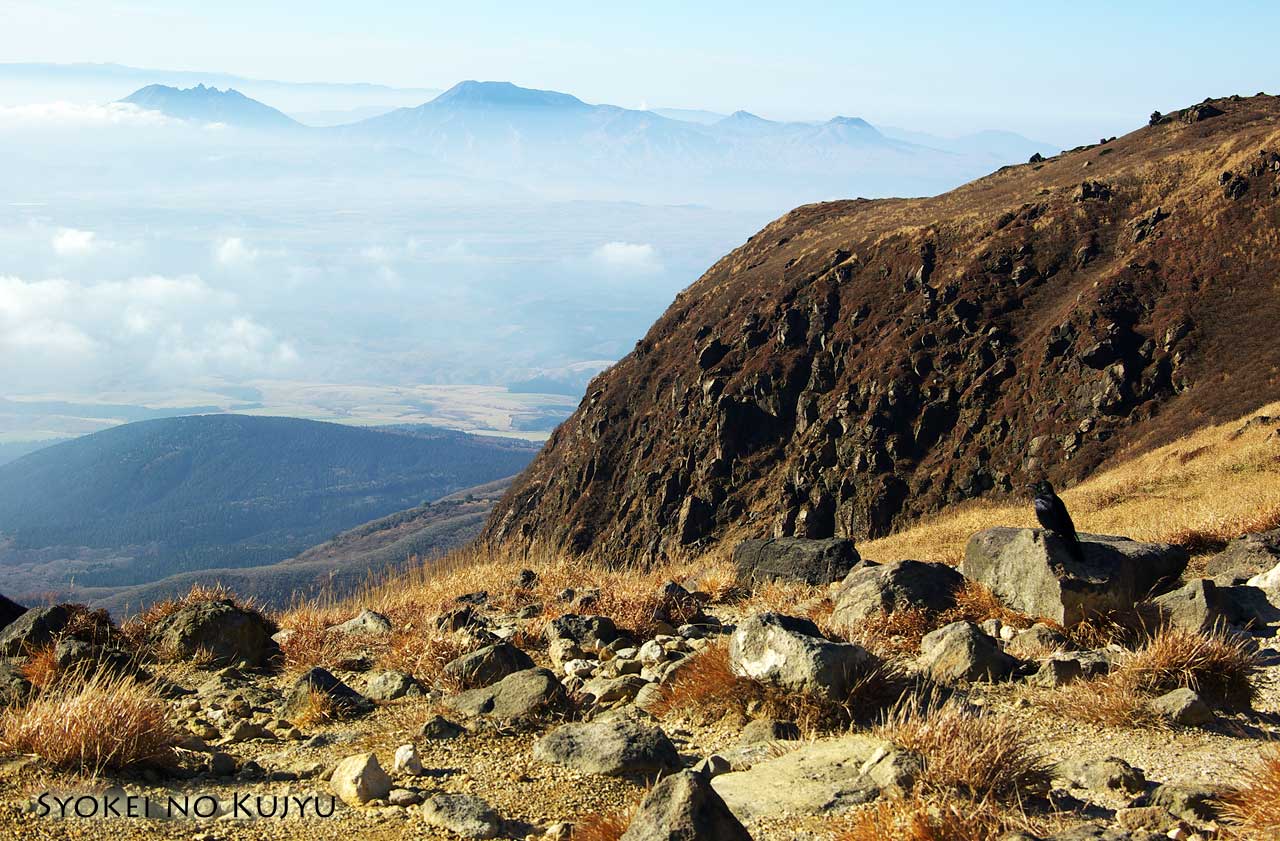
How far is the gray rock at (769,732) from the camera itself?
684 centimetres

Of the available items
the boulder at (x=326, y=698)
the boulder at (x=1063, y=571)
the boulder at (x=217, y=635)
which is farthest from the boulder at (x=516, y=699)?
the boulder at (x=1063, y=571)

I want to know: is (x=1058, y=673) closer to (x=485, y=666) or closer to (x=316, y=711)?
(x=485, y=666)

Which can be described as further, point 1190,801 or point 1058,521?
point 1058,521

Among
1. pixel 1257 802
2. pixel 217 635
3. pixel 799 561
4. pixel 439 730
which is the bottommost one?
pixel 217 635

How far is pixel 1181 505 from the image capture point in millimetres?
20781

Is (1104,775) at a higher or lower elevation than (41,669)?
higher

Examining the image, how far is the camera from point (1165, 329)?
174 feet

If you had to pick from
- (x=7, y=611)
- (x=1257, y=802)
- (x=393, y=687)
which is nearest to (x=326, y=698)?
(x=393, y=687)

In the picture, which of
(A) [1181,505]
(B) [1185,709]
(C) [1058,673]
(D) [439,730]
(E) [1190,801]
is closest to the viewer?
(E) [1190,801]

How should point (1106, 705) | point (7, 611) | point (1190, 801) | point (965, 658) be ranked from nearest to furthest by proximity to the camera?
point (1190, 801) < point (1106, 705) < point (965, 658) < point (7, 611)

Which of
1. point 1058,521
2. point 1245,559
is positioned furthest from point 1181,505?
point 1058,521

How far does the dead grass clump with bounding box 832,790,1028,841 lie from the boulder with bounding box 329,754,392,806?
2.67 m

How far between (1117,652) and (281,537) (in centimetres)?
19709

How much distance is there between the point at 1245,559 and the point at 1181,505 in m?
11.4
